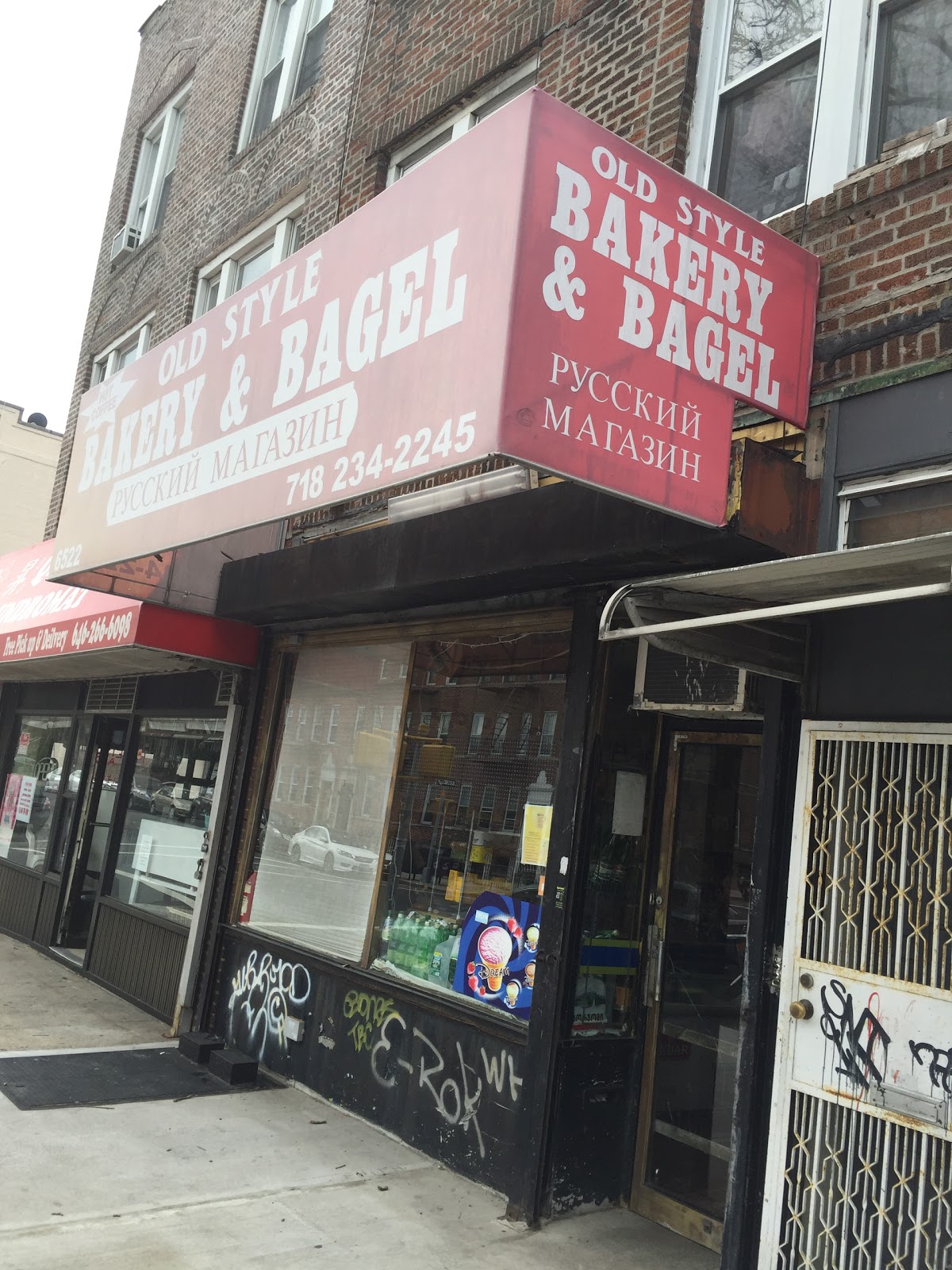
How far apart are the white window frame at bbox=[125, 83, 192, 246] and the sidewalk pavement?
10.6m

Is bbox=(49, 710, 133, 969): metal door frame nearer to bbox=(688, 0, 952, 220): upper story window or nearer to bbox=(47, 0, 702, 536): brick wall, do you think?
bbox=(47, 0, 702, 536): brick wall

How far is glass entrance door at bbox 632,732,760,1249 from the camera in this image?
5.16 meters

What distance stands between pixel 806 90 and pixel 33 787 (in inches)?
415

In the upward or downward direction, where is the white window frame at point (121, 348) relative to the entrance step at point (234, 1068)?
upward

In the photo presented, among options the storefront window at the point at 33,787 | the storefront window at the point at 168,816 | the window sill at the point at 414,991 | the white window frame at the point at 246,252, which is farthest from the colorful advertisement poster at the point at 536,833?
the storefront window at the point at 33,787

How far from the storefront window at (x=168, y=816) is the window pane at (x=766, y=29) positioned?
236 inches

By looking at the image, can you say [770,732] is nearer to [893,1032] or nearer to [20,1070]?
[893,1032]

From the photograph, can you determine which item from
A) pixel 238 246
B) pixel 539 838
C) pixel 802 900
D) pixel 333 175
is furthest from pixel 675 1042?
pixel 238 246

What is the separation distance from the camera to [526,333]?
11.6 ft

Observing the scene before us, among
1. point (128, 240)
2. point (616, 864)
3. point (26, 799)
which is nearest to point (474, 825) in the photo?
point (616, 864)

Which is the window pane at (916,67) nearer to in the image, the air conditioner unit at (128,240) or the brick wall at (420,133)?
the brick wall at (420,133)

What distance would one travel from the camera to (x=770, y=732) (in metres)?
4.51

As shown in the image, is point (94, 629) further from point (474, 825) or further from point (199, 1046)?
point (474, 825)

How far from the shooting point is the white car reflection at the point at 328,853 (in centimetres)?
679
